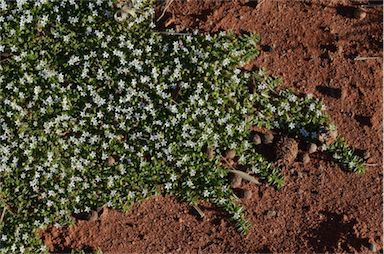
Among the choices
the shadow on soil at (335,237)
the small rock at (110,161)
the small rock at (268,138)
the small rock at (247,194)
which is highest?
the small rock at (268,138)

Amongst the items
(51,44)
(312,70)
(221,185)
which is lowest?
(221,185)

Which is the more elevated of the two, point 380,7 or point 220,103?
point 380,7

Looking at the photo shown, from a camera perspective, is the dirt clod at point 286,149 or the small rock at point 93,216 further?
the small rock at point 93,216

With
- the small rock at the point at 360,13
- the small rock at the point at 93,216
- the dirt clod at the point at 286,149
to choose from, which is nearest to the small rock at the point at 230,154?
the dirt clod at the point at 286,149

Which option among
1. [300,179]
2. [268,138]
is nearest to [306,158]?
[300,179]

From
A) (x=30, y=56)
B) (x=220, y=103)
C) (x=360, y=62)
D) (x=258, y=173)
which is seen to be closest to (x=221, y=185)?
(x=258, y=173)

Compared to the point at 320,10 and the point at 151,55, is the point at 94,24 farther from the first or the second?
the point at 320,10

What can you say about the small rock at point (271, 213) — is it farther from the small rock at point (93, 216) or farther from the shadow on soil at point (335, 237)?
the small rock at point (93, 216)
